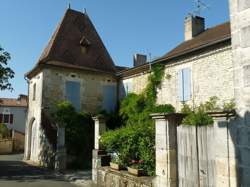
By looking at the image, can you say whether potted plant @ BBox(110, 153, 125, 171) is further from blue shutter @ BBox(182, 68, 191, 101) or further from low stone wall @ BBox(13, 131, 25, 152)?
low stone wall @ BBox(13, 131, 25, 152)

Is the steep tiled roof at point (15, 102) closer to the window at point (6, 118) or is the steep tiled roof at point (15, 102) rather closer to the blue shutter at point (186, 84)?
the window at point (6, 118)

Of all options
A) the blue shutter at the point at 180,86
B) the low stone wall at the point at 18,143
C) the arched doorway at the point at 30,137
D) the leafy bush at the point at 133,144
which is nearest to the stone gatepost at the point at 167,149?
the leafy bush at the point at 133,144

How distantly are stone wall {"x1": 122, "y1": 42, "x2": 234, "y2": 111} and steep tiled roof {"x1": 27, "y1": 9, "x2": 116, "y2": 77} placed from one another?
19.0ft

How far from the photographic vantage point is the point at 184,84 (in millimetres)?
13969

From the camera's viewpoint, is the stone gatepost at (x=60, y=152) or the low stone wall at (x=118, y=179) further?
the stone gatepost at (x=60, y=152)

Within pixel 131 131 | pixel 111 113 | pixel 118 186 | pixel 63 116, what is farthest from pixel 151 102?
pixel 118 186

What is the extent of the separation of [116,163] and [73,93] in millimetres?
9579

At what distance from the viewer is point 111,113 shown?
18.7 m

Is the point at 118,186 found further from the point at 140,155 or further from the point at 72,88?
the point at 72,88

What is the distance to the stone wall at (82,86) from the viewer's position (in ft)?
56.3

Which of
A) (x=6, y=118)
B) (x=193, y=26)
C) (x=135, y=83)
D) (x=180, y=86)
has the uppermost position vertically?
(x=193, y=26)

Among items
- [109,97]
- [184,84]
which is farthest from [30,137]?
[184,84]

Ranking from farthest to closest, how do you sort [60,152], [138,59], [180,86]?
[138,59], [180,86], [60,152]

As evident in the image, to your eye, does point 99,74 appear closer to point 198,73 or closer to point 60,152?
point 60,152
